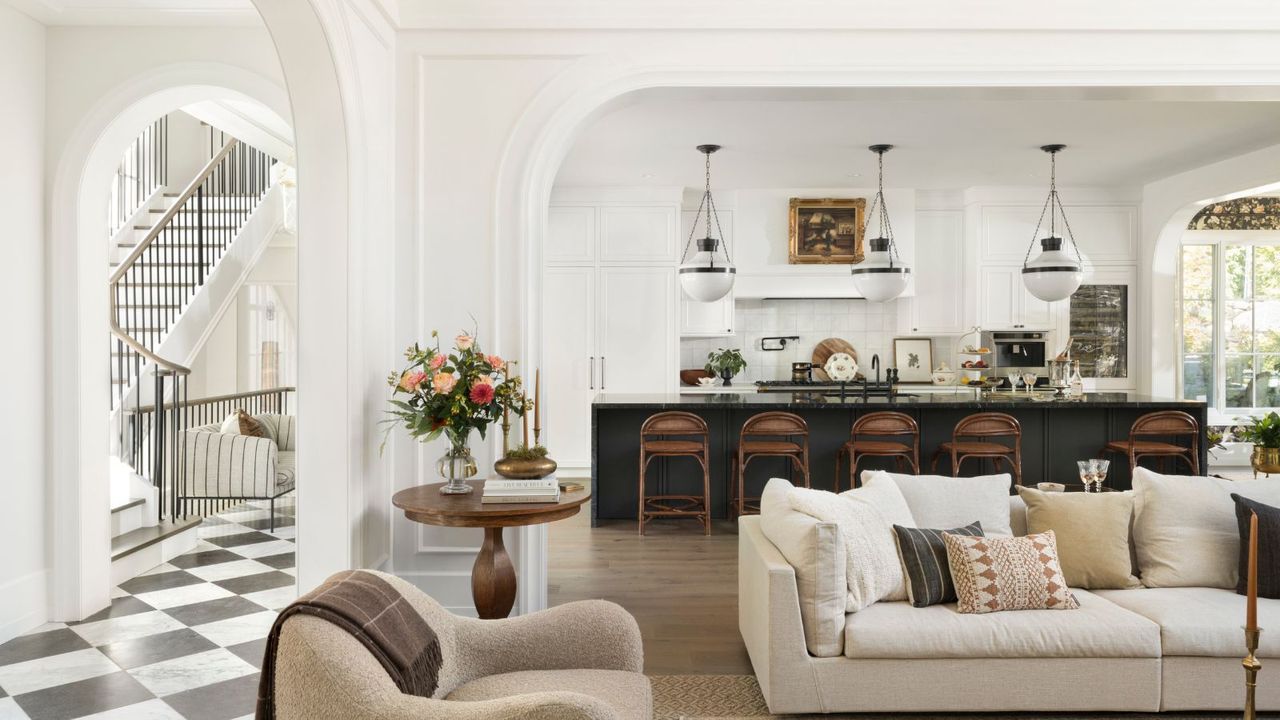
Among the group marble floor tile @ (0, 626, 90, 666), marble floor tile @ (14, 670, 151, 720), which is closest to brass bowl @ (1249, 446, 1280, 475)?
marble floor tile @ (14, 670, 151, 720)

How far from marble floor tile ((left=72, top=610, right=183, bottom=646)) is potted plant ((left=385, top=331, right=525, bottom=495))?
1.66 m

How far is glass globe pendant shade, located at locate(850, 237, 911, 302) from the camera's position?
21.0 feet

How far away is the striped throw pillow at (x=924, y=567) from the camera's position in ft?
10.2

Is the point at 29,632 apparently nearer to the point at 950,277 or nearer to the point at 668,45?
the point at 668,45

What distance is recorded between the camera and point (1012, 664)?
2910 millimetres

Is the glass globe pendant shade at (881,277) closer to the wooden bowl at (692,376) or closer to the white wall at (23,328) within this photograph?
the wooden bowl at (692,376)

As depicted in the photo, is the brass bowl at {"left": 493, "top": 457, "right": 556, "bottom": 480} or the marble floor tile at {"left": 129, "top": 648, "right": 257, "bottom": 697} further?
the brass bowl at {"left": 493, "top": 457, "right": 556, "bottom": 480}

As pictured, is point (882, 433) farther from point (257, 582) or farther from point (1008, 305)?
point (257, 582)

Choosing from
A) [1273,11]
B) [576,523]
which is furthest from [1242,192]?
[576,523]

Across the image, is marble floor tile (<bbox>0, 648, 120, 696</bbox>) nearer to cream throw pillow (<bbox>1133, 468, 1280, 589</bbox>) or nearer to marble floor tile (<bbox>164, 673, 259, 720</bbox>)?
marble floor tile (<bbox>164, 673, 259, 720</bbox>)

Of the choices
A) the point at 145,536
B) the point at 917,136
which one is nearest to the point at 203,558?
the point at 145,536

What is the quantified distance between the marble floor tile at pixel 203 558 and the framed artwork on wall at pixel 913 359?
21.9 feet

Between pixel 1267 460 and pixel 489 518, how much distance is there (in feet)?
23.5

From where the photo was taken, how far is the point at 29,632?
12.7 ft
